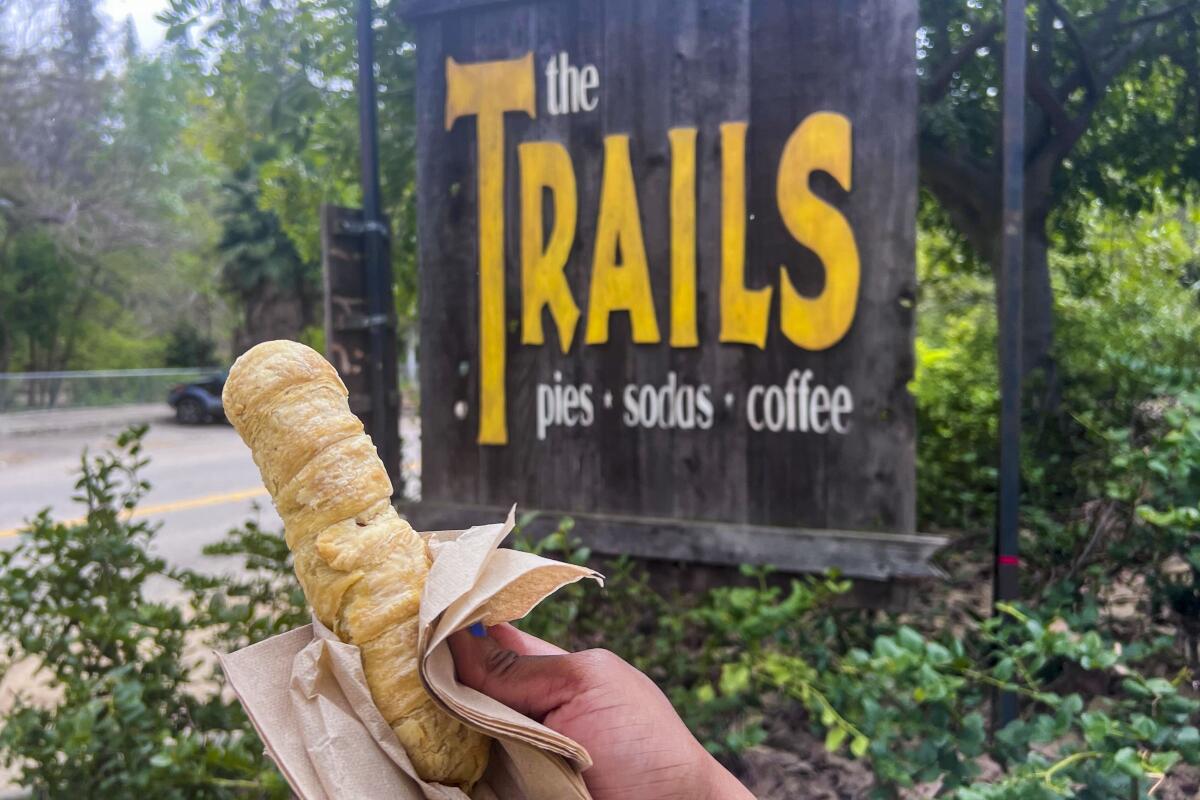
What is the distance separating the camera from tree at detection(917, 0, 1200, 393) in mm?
4227

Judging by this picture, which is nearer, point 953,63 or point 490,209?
point 490,209

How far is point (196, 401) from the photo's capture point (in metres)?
24.2

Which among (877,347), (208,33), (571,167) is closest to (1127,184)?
(877,347)

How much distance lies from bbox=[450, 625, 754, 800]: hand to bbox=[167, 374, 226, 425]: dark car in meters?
24.8

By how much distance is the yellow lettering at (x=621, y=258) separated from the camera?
3.15 metres

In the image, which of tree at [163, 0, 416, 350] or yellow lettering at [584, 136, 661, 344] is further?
tree at [163, 0, 416, 350]

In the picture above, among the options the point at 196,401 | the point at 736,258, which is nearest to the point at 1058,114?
the point at 736,258

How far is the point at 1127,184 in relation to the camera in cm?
500

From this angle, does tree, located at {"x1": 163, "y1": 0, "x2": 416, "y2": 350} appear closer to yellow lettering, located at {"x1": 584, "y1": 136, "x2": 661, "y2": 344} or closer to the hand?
yellow lettering, located at {"x1": 584, "y1": 136, "x2": 661, "y2": 344}

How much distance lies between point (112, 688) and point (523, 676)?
1.89 meters

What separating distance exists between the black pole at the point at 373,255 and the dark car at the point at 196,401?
72.8 feet

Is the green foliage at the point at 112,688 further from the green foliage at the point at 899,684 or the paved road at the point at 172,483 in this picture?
the paved road at the point at 172,483

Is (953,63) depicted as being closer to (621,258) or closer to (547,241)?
(621,258)

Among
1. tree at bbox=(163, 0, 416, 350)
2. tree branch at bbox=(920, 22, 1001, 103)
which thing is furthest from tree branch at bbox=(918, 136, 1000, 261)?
tree at bbox=(163, 0, 416, 350)
